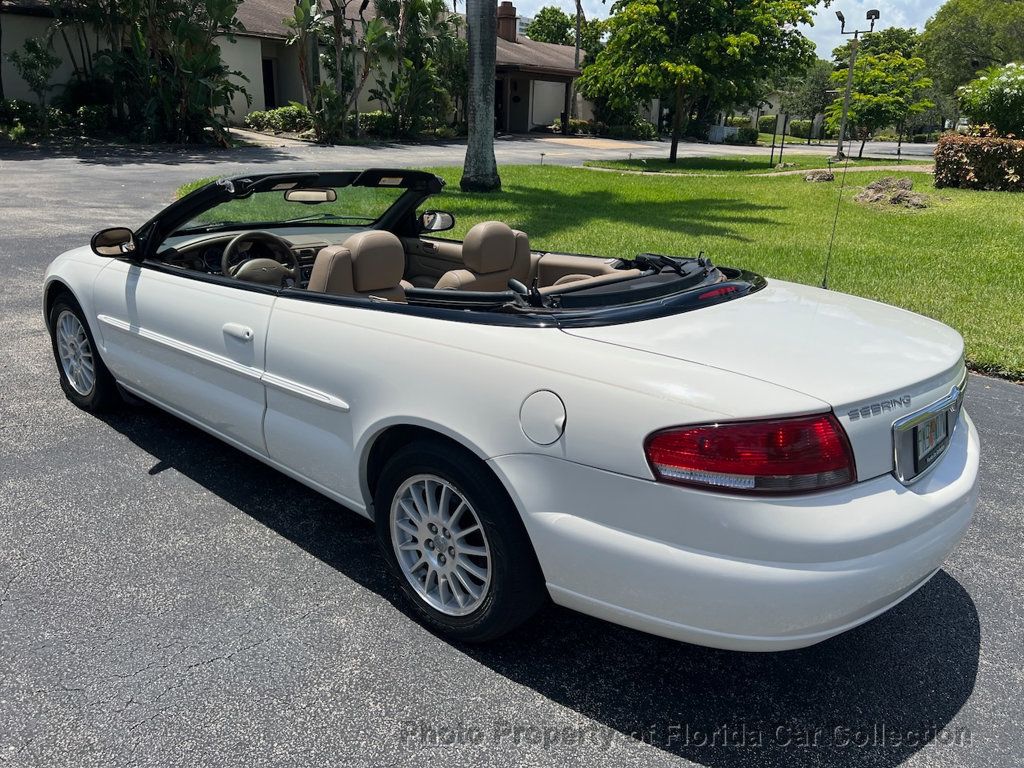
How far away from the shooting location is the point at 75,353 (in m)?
4.90

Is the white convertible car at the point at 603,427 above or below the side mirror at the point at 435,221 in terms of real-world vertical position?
below

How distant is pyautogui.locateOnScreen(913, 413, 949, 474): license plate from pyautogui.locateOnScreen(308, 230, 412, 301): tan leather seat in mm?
2010

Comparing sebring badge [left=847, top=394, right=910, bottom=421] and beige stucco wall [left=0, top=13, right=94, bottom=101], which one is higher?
beige stucco wall [left=0, top=13, right=94, bottom=101]

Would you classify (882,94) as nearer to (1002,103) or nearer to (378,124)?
(1002,103)

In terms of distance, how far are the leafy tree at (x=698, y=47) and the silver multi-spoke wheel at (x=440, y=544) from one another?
2501 cm

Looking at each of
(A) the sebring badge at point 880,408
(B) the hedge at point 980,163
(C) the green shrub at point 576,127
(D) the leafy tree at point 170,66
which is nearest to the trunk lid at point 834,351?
(A) the sebring badge at point 880,408

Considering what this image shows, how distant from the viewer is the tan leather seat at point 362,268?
349cm

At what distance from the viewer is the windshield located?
165 inches

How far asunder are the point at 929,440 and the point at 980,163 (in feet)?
62.1

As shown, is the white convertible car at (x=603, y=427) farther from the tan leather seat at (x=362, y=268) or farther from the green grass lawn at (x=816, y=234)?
the green grass lawn at (x=816, y=234)

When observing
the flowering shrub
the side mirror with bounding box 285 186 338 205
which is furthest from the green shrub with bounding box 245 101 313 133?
the side mirror with bounding box 285 186 338 205

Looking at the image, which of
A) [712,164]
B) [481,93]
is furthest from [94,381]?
[712,164]

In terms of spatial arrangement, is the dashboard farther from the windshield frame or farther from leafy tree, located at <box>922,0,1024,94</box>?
leafy tree, located at <box>922,0,1024,94</box>

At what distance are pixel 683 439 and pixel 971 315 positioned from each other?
6.80m
